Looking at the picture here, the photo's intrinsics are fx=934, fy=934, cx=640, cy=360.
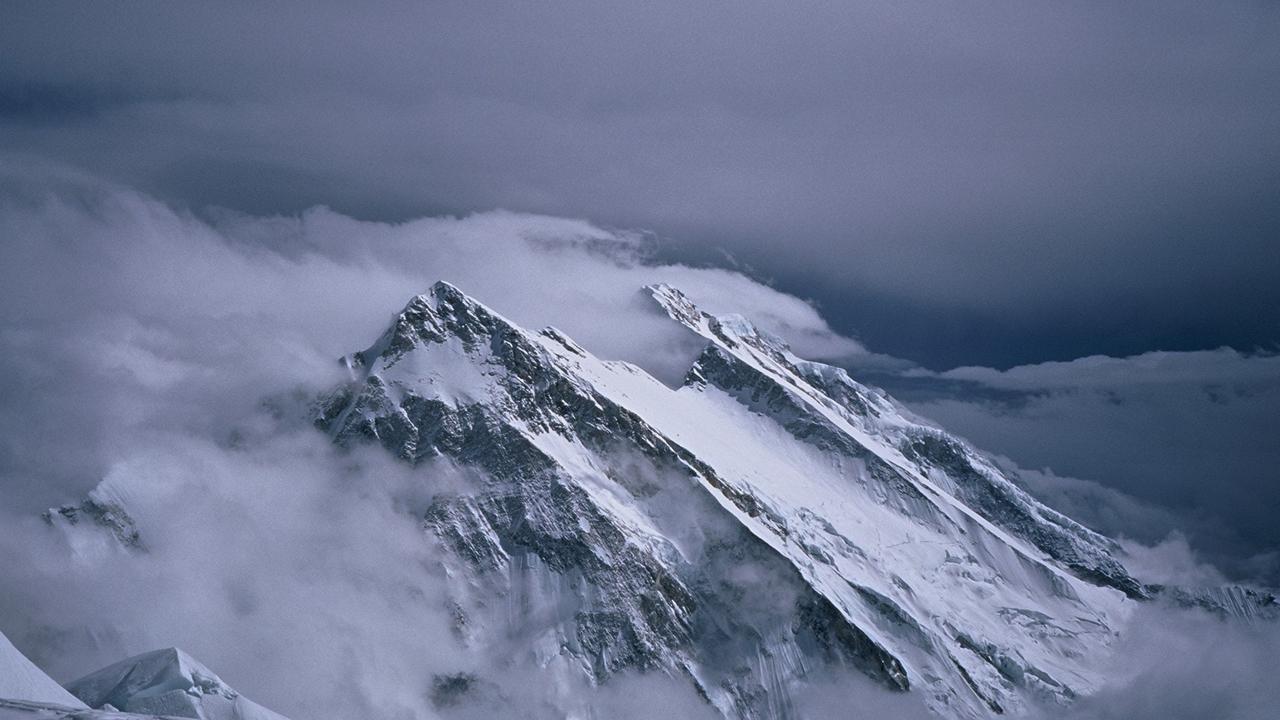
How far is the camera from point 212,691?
5197 inches

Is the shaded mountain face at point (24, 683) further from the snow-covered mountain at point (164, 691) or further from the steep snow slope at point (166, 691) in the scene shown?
the steep snow slope at point (166, 691)

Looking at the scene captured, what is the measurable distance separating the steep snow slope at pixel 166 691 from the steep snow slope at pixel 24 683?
86.0 ft

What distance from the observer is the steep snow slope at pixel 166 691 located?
127125 millimetres

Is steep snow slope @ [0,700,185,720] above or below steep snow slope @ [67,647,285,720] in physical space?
above

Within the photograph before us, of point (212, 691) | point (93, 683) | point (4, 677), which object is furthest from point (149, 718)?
point (93, 683)

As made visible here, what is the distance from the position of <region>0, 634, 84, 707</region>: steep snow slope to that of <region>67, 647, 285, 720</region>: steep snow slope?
26199 millimetres

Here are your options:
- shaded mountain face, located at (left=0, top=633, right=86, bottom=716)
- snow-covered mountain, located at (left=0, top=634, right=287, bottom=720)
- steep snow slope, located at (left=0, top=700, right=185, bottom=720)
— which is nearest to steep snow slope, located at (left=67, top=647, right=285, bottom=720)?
snow-covered mountain, located at (left=0, top=634, right=287, bottom=720)

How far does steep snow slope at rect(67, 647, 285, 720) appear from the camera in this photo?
127125 mm

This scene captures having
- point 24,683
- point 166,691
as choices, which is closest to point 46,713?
point 24,683

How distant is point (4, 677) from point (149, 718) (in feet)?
65.1

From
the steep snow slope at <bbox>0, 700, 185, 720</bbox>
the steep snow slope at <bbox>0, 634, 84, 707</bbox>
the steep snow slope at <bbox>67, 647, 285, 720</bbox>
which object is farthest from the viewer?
the steep snow slope at <bbox>67, 647, 285, 720</bbox>

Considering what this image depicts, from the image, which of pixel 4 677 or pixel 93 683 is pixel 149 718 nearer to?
pixel 4 677

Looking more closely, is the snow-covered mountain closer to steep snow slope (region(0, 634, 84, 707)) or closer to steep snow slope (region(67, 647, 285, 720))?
steep snow slope (region(67, 647, 285, 720))

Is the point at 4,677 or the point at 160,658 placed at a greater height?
the point at 4,677
